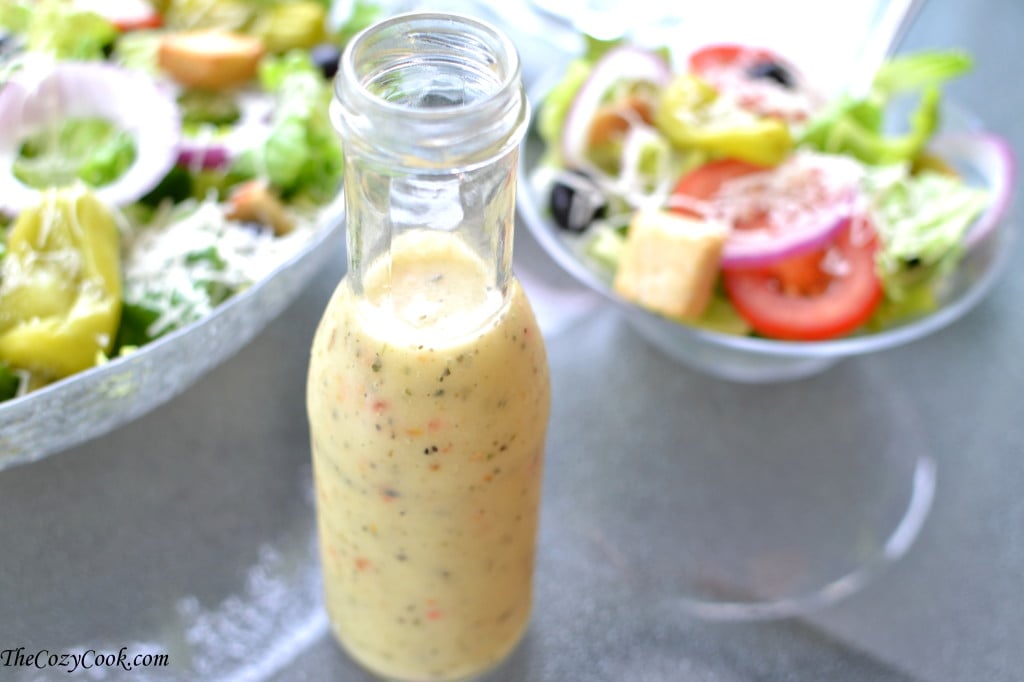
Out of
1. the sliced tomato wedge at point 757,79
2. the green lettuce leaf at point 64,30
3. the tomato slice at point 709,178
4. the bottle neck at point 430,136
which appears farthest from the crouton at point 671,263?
the green lettuce leaf at point 64,30

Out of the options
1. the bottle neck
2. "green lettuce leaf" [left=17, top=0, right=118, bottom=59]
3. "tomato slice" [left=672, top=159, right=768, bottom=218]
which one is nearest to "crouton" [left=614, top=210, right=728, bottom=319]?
"tomato slice" [left=672, top=159, right=768, bottom=218]

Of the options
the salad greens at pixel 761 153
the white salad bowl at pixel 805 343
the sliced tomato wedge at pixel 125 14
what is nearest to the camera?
the white salad bowl at pixel 805 343

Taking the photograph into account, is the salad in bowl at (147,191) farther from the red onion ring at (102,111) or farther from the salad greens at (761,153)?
the salad greens at (761,153)

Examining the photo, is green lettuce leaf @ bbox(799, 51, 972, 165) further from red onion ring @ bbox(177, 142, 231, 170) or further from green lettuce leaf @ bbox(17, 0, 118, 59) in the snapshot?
green lettuce leaf @ bbox(17, 0, 118, 59)

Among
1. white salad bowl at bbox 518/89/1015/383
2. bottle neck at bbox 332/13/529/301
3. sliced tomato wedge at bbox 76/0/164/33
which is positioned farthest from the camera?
sliced tomato wedge at bbox 76/0/164/33

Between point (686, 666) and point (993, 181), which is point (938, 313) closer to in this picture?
point (993, 181)
